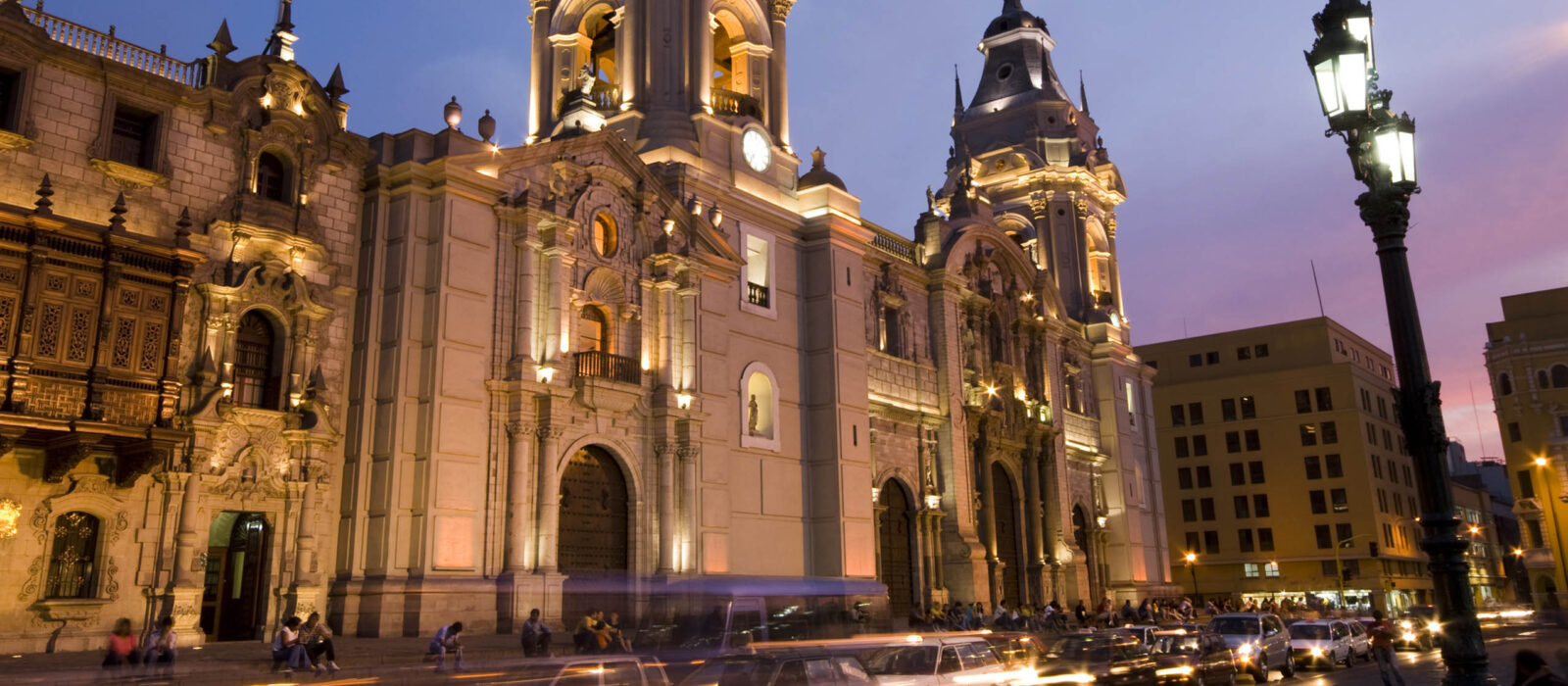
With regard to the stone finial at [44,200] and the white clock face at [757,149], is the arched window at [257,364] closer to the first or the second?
the stone finial at [44,200]

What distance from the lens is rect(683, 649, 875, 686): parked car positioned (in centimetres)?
1258

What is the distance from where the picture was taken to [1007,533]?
158ft

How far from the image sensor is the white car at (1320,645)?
97.7 ft

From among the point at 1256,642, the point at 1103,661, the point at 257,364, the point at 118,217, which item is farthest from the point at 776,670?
the point at 257,364

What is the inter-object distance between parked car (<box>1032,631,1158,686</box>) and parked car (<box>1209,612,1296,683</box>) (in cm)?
673

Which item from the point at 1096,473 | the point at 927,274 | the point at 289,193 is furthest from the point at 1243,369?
the point at 289,193

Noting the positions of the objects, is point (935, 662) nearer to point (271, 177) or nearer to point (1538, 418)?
point (271, 177)

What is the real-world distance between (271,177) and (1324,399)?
76.7 m

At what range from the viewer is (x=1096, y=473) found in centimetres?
5631

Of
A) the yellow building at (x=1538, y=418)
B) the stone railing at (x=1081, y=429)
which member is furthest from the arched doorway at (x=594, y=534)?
the yellow building at (x=1538, y=418)

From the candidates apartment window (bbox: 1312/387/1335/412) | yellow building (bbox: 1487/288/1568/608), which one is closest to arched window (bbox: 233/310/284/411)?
yellow building (bbox: 1487/288/1568/608)

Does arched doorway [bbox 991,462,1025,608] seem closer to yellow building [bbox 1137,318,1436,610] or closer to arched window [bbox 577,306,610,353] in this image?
arched window [bbox 577,306,610,353]

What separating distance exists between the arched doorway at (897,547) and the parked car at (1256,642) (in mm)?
14502

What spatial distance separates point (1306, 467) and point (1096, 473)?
3542 centimetres
